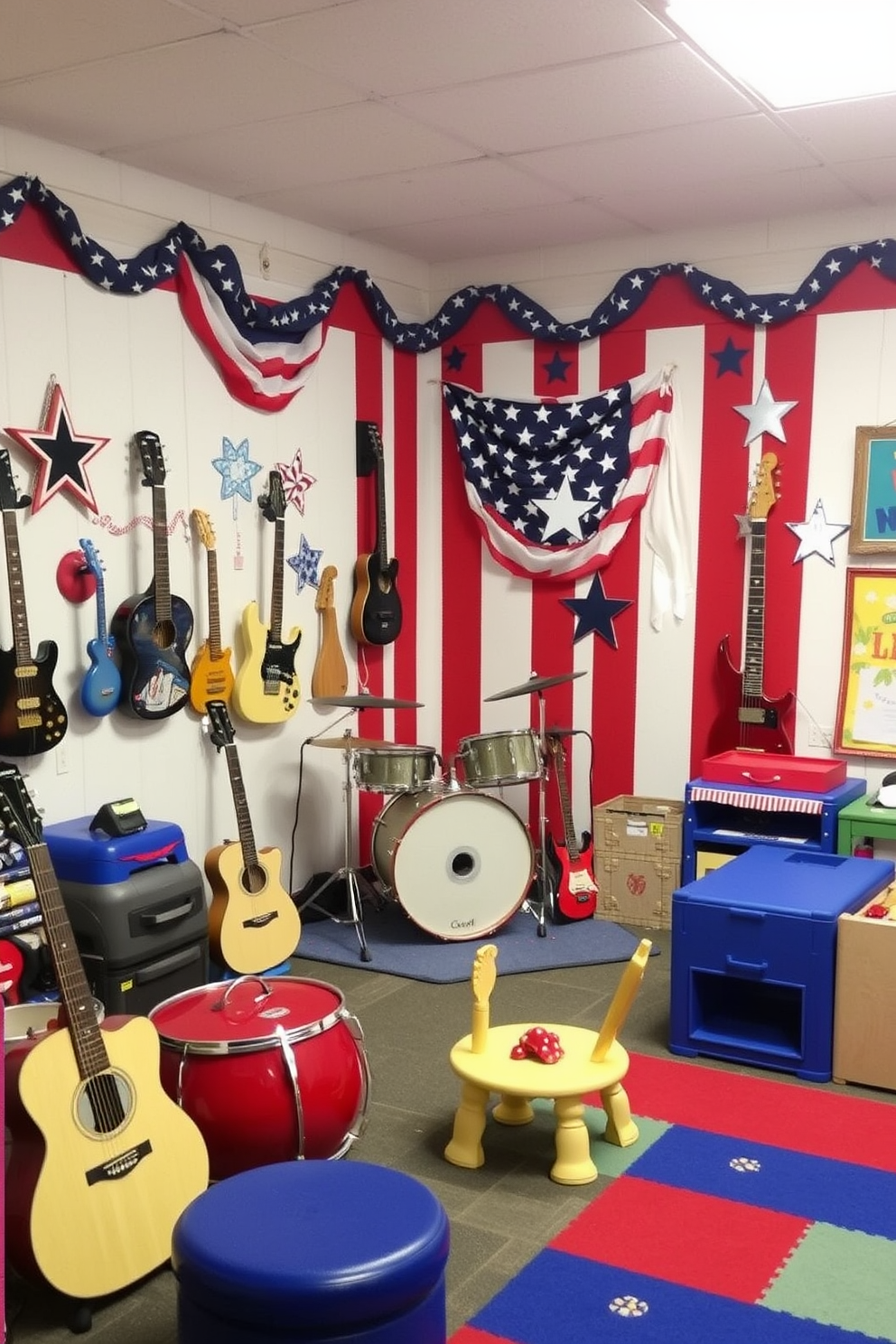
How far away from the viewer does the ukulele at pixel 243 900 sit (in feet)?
13.0

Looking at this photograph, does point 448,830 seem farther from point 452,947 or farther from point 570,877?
point 570,877

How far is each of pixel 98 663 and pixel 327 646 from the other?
1213 millimetres

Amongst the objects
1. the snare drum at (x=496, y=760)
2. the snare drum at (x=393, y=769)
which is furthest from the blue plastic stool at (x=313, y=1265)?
the snare drum at (x=496, y=760)

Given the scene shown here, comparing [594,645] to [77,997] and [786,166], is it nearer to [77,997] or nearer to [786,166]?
[786,166]

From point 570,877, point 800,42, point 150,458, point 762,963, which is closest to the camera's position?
point 800,42

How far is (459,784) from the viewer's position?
459 cm

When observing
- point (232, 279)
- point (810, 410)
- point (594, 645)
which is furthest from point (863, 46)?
point (594, 645)

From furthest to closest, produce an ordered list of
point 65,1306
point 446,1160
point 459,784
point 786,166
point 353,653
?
point 353,653
point 459,784
point 786,166
point 446,1160
point 65,1306

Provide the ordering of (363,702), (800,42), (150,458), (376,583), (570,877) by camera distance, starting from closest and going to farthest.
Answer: (800,42) < (150,458) < (363,702) < (570,877) < (376,583)

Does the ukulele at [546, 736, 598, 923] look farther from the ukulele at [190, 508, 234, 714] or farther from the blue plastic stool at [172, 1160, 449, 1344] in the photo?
the blue plastic stool at [172, 1160, 449, 1344]

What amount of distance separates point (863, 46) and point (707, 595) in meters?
2.22

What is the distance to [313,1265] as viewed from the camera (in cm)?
175

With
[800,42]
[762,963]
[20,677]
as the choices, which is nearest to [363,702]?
[20,677]

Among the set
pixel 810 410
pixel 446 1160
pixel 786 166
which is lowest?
pixel 446 1160
